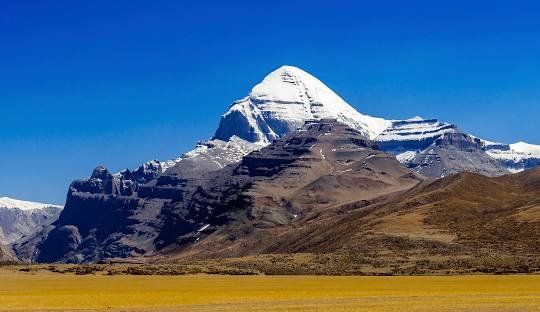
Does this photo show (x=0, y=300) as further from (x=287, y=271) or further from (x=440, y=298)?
(x=287, y=271)

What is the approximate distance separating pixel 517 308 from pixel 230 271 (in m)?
127

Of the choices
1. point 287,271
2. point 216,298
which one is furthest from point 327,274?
point 216,298

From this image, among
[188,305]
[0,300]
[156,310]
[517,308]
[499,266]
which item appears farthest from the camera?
[499,266]

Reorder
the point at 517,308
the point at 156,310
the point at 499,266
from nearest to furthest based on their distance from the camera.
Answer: the point at 517,308
the point at 156,310
the point at 499,266

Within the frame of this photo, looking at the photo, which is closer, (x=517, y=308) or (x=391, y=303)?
(x=517, y=308)

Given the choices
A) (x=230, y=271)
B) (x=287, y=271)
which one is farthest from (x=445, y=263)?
(x=230, y=271)

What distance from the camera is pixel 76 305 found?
279 feet

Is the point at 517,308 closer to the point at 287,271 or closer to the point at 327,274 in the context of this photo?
the point at 327,274

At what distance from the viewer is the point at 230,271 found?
194 m

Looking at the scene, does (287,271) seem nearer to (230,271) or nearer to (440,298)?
(230,271)

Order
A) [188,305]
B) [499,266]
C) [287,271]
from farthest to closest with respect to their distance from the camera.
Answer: [287,271] → [499,266] → [188,305]

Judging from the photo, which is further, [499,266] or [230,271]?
[230,271]

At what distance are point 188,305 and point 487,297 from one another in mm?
30900

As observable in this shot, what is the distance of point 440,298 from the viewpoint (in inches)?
3457
